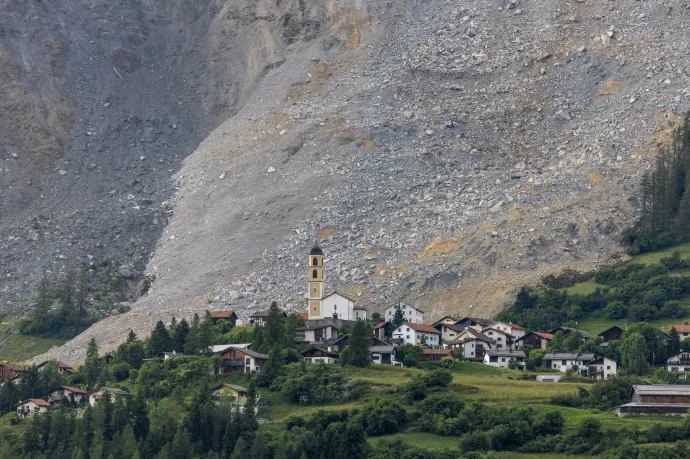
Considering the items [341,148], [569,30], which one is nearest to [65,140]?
[341,148]

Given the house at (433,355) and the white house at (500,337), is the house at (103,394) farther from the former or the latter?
the white house at (500,337)

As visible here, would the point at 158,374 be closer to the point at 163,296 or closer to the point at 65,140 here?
the point at 163,296

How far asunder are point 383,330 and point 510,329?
9.49 m

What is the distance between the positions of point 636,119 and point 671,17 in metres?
16.6

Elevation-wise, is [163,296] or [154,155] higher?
[154,155]

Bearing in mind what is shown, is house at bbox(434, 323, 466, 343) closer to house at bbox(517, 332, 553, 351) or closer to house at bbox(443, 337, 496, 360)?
house at bbox(443, 337, 496, 360)

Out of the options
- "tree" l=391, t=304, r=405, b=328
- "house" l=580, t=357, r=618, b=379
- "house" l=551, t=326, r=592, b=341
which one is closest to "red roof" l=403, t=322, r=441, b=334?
"tree" l=391, t=304, r=405, b=328

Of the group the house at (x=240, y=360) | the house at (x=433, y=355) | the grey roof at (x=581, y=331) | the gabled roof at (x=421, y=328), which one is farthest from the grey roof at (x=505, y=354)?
the house at (x=240, y=360)

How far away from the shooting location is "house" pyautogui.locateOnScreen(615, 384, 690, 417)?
117 metres

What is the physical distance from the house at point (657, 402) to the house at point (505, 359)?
51.2 ft

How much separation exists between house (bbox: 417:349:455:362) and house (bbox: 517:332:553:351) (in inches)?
289

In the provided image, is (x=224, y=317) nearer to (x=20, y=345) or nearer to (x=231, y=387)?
(x=20, y=345)

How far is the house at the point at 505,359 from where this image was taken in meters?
134

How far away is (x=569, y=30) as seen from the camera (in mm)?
187500
